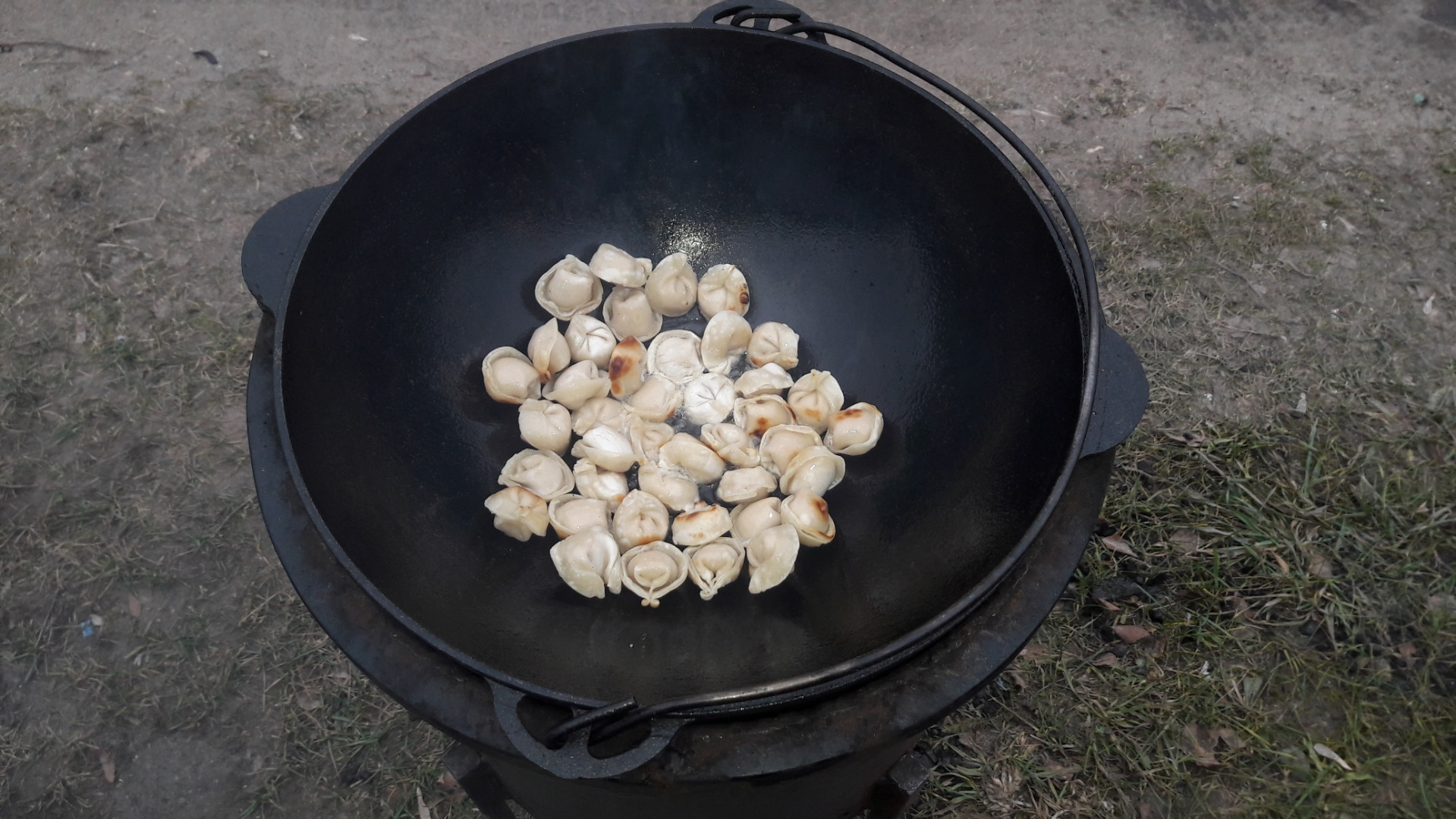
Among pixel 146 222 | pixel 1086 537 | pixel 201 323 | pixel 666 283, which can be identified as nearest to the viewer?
pixel 1086 537

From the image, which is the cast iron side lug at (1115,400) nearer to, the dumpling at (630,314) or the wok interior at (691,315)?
the wok interior at (691,315)

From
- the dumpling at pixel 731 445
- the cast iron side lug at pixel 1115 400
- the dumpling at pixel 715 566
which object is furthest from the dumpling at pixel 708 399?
the cast iron side lug at pixel 1115 400

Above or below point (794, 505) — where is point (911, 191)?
above

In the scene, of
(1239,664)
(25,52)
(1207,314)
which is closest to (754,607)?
(1239,664)

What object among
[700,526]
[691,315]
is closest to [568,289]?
[691,315]

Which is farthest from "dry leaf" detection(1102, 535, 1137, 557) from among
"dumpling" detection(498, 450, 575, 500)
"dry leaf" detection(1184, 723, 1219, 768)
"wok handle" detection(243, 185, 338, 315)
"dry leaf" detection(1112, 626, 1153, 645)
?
"wok handle" detection(243, 185, 338, 315)

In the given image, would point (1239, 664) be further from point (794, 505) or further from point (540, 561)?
point (540, 561)
